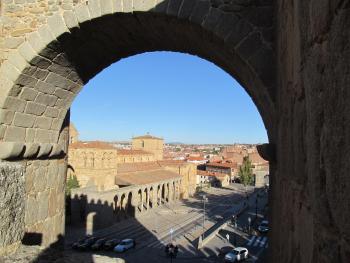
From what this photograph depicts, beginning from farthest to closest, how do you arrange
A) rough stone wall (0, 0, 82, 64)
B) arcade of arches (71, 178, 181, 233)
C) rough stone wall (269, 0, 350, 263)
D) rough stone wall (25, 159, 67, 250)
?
arcade of arches (71, 178, 181, 233)
rough stone wall (25, 159, 67, 250)
rough stone wall (0, 0, 82, 64)
rough stone wall (269, 0, 350, 263)

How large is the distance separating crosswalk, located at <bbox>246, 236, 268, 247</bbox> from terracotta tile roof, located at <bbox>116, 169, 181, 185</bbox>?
16.4 meters

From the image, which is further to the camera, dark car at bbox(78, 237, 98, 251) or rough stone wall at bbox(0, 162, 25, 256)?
dark car at bbox(78, 237, 98, 251)

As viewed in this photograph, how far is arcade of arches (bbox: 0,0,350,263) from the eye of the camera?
4.09 feet

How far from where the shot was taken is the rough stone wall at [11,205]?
4.18 meters

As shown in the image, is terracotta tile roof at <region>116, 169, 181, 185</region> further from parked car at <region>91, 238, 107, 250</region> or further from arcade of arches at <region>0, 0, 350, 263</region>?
arcade of arches at <region>0, 0, 350, 263</region>

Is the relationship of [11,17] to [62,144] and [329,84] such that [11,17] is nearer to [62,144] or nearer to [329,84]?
[62,144]

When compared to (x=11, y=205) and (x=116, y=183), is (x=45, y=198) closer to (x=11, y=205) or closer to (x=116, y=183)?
(x=11, y=205)

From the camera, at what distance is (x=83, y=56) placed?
16.8 feet

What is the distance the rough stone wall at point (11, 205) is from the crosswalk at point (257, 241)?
1034 inches

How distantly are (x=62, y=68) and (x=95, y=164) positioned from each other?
40.5 m

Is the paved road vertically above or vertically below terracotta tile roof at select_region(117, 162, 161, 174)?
below

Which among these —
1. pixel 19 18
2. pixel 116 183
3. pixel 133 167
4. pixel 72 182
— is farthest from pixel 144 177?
pixel 19 18

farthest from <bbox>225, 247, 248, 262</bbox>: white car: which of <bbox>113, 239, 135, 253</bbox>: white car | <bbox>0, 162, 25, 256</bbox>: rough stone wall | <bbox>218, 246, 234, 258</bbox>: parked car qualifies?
<bbox>0, 162, 25, 256</bbox>: rough stone wall

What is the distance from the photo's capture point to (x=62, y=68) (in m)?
5.06
